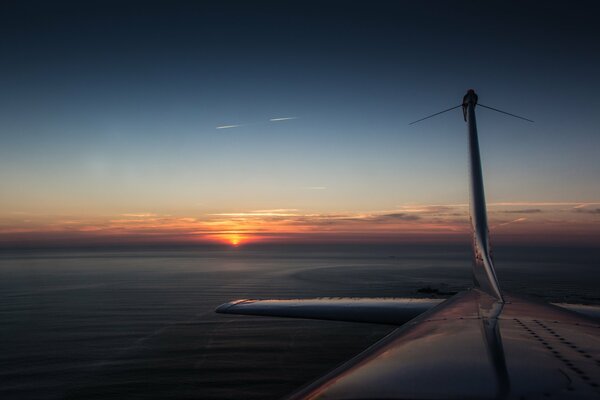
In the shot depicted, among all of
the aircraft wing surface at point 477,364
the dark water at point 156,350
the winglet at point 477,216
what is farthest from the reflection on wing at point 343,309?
the dark water at point 156,350

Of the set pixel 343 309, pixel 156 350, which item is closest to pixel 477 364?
pixel 343 309

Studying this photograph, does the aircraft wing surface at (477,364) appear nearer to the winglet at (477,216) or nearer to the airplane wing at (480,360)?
the airplane wing at (480,360)

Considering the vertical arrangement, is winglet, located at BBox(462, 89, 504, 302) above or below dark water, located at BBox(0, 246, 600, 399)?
above

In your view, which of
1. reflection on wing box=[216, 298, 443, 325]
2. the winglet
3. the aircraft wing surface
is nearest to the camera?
the aircraft wing surface

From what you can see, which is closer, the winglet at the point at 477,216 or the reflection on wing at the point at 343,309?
the reflection on wing at the point at 343,309

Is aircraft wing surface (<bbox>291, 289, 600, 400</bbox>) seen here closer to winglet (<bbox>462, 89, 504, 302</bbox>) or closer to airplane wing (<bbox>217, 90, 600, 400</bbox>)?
airplane wing (<bbox>217, 90, 600, 400</bbox>)

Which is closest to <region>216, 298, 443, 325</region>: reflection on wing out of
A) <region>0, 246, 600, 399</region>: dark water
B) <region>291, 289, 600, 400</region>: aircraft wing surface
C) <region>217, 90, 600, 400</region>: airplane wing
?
<region>217, 90, 600, 400</region>: airplane wing

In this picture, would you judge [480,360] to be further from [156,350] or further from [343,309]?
[156,350]
